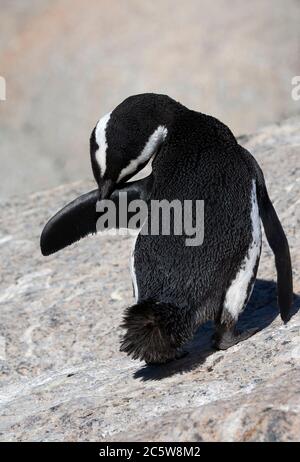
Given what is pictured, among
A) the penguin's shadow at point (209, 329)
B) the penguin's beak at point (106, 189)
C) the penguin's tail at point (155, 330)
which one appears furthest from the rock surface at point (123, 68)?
the penguin's tail at point (155, 330)

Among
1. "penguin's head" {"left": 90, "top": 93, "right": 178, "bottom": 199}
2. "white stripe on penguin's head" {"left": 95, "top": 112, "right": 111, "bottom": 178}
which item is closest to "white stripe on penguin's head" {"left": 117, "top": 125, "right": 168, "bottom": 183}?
"penguin's head" {"left": 90, "top": 93, "right": 178, "bottom": 199}

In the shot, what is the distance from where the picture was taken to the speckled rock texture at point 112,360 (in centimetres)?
309

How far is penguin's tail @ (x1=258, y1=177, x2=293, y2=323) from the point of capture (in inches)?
154

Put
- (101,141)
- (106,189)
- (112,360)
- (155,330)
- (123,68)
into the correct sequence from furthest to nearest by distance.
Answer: (123,68), (112,360), (106,189), (101,141), (155,330)

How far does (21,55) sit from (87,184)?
2.25 m

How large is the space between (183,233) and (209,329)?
0.74 metres

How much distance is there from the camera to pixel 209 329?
4.30 meters

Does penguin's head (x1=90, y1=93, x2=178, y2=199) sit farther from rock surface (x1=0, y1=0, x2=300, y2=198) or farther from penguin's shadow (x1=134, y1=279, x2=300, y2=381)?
rock surface (x1=0, y1=0, x2=300, y2=198)

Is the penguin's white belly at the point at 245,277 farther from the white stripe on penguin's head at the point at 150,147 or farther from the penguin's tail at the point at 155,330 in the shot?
the white stripe on penguin's head at the point at 150,147

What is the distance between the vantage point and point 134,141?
385 centimetres

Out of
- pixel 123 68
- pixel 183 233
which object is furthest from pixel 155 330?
pixel 123 68

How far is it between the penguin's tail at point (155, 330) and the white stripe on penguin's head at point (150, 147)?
56 cm

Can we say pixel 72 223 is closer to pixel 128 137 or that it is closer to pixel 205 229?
pixel 128 137

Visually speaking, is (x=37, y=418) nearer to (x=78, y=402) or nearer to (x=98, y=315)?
(x=78, y=402)
